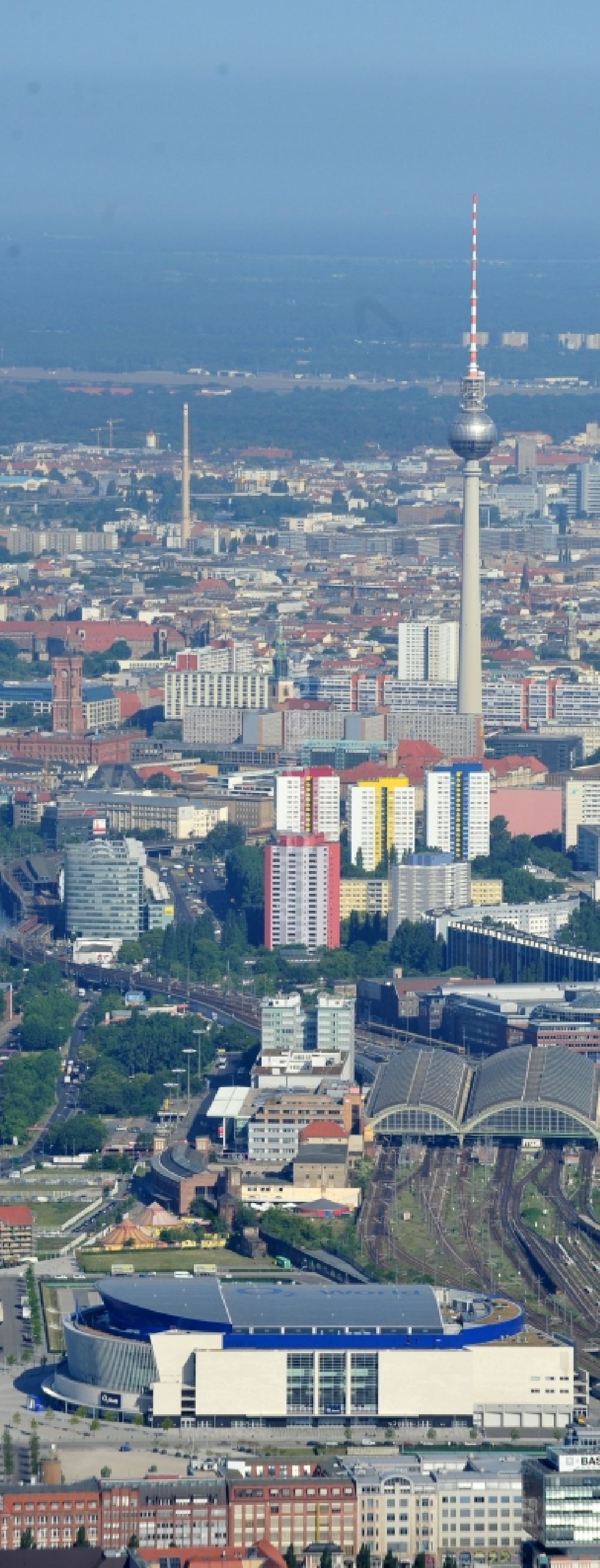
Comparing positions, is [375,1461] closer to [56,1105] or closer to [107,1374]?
[107,1374]

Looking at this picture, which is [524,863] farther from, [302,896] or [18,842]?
[18,842]

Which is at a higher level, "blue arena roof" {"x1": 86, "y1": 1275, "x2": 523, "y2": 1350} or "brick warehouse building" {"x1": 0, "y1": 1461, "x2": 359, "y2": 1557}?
"blue arena roof" {"x1": 86, "y1": 1275, "x2": 523, "y2": 1350}

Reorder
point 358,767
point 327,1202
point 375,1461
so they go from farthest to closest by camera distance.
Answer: point 358,767, point 327,1202, point 375,1461

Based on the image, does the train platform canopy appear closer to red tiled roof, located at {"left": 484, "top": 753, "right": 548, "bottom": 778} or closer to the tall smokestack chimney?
red tiled roof, located at {"left": 484, "top": 753, "right": 548, "bottom": 778}

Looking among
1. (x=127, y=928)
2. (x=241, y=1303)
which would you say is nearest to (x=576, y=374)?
(x=127, y=928)

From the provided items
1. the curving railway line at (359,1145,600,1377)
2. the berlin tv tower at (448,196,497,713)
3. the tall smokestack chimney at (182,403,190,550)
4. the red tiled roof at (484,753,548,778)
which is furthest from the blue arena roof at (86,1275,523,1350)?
the tall smokestack chimney at (182,403,190,550)
